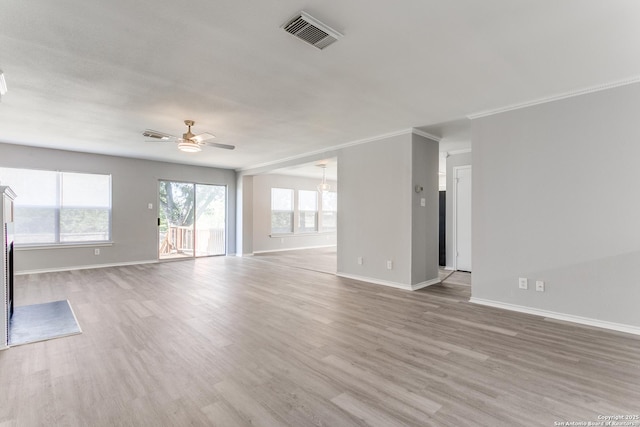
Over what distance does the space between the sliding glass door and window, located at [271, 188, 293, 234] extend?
5.45ft

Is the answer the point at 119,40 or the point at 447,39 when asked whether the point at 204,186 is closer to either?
the point at 119,40

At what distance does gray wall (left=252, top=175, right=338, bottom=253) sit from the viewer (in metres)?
9.66

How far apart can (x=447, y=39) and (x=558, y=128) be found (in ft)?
6.97

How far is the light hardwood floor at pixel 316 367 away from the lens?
1807 millimetres

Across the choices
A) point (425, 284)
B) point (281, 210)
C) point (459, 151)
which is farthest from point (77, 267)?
point (459, 151)

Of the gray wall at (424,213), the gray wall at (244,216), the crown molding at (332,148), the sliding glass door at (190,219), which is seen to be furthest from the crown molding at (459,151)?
the sliding glass door at (190,219)

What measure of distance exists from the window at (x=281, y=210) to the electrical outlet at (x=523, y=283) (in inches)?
298

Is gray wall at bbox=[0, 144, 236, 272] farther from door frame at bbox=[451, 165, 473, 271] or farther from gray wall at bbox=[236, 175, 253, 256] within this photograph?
door frame at bbox=[451, 165, 473, 271]

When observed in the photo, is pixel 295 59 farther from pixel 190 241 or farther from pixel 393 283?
pixel 190 241

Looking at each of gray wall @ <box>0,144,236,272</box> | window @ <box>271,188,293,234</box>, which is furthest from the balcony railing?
→ window @ <box>271,188,293,234</box>

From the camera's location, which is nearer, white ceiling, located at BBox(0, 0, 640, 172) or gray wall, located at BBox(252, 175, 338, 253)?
white ceiling, located at BBox(0, 0, 640, 172)

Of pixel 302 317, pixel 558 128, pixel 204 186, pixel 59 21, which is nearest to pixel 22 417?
pixel 302 317

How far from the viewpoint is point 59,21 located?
2.15 meters

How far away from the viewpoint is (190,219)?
8.36m
